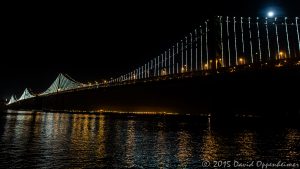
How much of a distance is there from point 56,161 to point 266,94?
30368 mm

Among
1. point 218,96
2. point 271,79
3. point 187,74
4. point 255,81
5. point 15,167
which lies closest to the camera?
point 15,167

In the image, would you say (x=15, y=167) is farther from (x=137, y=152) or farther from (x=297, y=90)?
(x=297, y=90)

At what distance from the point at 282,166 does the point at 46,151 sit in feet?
19.6

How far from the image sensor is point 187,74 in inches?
1501

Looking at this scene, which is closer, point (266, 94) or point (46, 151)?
point (46, 151)

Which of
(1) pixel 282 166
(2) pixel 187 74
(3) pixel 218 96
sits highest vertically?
(2) pixel 187 74

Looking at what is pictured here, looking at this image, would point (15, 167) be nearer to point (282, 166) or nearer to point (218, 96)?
point (282, 166)

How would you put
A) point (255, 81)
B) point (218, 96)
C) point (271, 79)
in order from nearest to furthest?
point (271, 79) < point (255, 81) < point (218, 96)

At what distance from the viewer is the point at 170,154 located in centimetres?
955

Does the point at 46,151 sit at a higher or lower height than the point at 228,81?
lower

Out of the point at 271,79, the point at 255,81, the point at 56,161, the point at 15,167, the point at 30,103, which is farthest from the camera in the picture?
the point at 30,103

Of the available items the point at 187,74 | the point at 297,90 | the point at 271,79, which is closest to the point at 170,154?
the point at 271,79

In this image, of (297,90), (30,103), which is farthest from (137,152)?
(30,103)

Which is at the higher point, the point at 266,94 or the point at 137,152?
the point at 266,94
